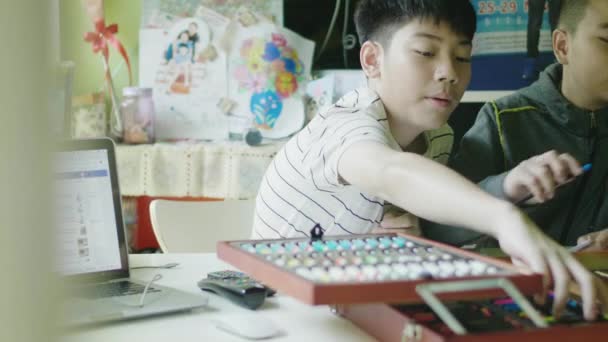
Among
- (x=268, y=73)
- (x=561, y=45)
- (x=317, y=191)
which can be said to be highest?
(x=561, y=45)

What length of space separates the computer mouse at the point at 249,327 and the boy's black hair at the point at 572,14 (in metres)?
1.15

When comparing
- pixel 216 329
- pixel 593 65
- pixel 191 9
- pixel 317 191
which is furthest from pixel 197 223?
pixel 191 9

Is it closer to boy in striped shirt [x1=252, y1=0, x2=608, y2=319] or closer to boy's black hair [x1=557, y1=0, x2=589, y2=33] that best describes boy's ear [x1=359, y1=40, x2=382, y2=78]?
boy in striped shirt [x1=252, y1=0, x2=608, y2=319]

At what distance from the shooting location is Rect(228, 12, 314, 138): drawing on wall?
248 centimetres

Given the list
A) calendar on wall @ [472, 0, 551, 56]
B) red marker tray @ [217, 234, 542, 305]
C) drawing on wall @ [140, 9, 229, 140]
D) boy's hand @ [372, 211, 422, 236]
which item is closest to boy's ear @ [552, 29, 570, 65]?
boy's hand @ [372, 211, 422, 236]

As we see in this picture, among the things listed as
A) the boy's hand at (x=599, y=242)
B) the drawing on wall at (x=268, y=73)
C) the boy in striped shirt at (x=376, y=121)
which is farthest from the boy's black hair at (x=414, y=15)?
the drawing on wall at (x=268, y=73)

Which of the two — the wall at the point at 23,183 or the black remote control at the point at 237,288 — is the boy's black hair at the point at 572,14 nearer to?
the black remote control at the point at 237,288

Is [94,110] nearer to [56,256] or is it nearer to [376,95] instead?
[376,95]

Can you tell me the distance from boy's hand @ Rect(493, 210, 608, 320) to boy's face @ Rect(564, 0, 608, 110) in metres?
0.95

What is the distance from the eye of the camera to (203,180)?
2365 millimetres

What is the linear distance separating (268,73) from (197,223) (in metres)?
1.11

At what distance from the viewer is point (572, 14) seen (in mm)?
1694

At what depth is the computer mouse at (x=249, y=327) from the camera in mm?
781

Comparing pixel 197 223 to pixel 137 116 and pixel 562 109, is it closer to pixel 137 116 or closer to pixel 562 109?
pixel 562 109
